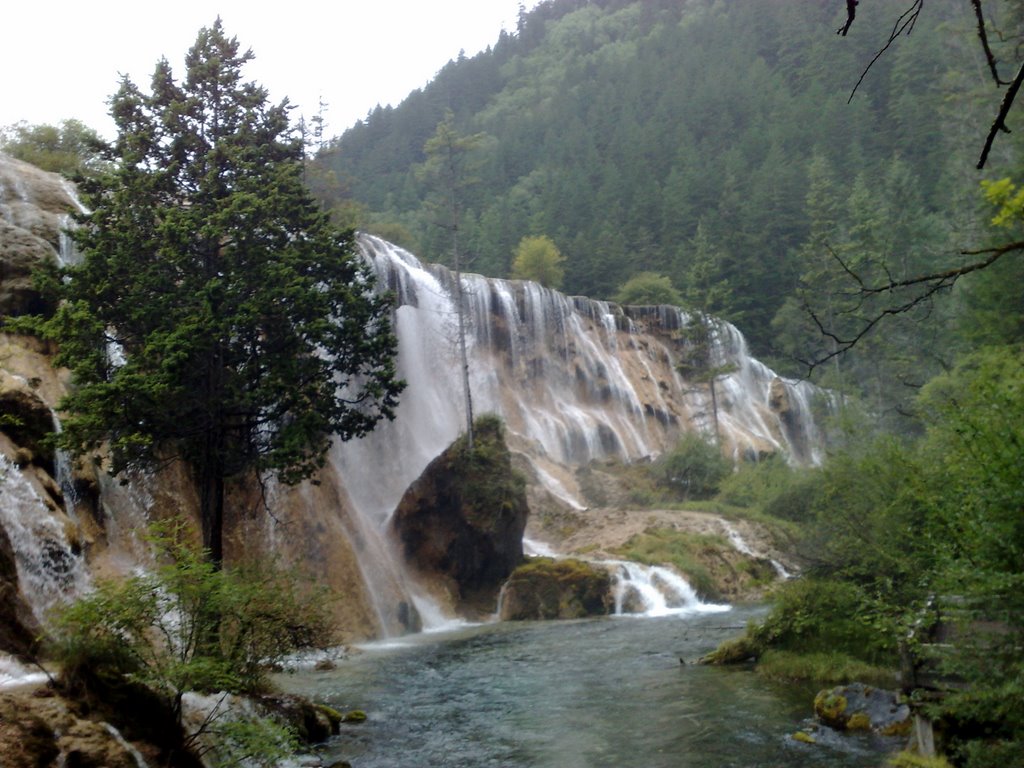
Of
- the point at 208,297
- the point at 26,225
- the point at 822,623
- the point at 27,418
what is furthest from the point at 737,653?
the point at 26,225

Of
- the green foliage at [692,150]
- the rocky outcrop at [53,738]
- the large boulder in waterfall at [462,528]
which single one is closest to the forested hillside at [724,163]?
the green foliage at [692,150]

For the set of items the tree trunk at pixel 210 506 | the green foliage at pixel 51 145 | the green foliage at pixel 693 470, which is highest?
the green foliage at pixel 51 145

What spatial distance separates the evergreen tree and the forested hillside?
19.2 metres

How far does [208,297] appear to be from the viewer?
14922mm

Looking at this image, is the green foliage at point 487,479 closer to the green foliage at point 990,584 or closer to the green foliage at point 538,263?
the green foliage at point 990,584

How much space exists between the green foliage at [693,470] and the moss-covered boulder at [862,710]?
87.2 ft

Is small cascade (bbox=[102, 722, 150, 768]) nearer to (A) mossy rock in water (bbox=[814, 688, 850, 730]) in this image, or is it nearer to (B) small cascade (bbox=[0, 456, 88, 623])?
(B) small cascade (bbox=[0, 456, 88, 623])

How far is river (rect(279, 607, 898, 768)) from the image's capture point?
34.1 ft

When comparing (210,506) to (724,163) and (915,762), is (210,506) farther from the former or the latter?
(724,163)

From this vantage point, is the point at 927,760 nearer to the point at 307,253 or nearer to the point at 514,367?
the point at 307,253

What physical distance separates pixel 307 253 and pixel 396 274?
1903 cm

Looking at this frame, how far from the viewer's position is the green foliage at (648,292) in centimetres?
5847

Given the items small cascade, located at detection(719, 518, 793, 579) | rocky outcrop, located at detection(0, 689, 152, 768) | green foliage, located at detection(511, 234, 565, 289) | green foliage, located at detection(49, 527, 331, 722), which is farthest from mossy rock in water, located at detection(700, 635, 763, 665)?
green foliage, located at detection(511, 234, 565, 289)

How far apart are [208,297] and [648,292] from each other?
46164 mm
